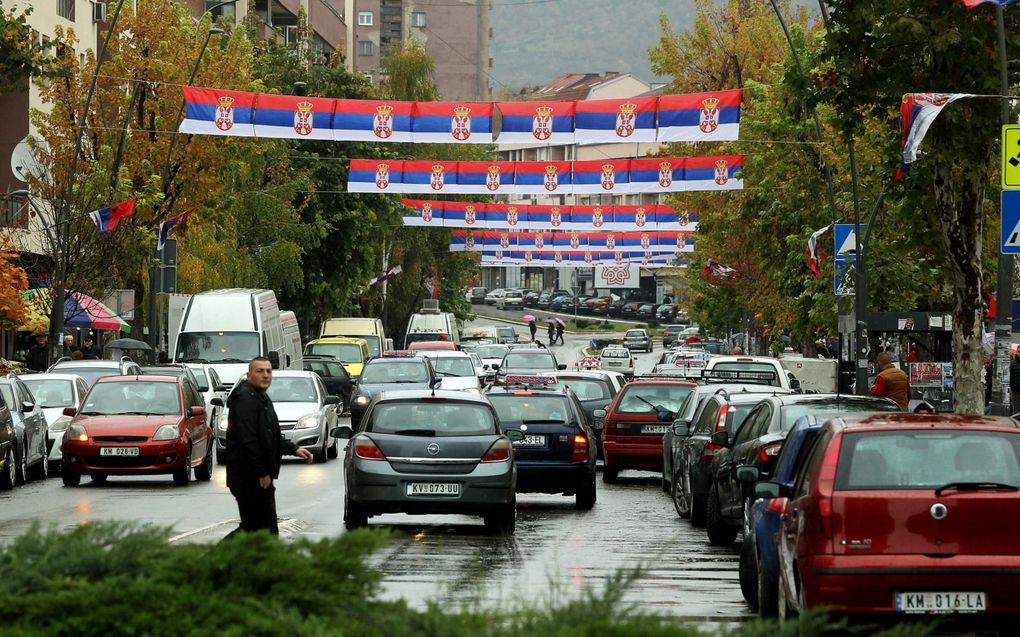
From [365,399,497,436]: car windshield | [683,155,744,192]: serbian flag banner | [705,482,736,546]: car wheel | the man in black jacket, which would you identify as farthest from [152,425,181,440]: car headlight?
[683,155,744,192]: serbian flag banner

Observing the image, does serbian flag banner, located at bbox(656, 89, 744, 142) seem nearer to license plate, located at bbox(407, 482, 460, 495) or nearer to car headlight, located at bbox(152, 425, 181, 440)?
car headlight, located at bbox(152, 425, 181, 440)

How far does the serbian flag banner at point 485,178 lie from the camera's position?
5231 cm

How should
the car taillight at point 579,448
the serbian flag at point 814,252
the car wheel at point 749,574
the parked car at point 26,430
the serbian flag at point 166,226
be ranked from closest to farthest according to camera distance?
1. the car wheel at point 749,574
2. the car taillight at point 579,448
3. the parked car at point 26,430
4. the serbian flag at point 814,252
5. the serbian flag at point 166,226

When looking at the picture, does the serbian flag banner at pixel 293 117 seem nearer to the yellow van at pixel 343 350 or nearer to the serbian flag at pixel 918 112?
the yellow van at pixel 343 350

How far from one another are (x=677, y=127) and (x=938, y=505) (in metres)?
30.2

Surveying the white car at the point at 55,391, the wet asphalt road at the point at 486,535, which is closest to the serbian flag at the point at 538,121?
the white car at the point at 55,391

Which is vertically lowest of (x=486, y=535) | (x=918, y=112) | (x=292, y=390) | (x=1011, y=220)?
(x=486, y=535)

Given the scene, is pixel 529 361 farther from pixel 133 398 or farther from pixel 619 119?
pixel 133 398

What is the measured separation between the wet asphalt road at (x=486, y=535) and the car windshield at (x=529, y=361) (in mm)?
21330

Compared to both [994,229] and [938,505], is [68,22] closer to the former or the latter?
[994,229]

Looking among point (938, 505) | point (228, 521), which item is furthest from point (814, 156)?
point (938, 505)

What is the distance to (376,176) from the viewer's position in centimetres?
5269

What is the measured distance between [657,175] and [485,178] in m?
5.89

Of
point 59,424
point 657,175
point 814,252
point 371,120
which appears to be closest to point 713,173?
point 657,175
